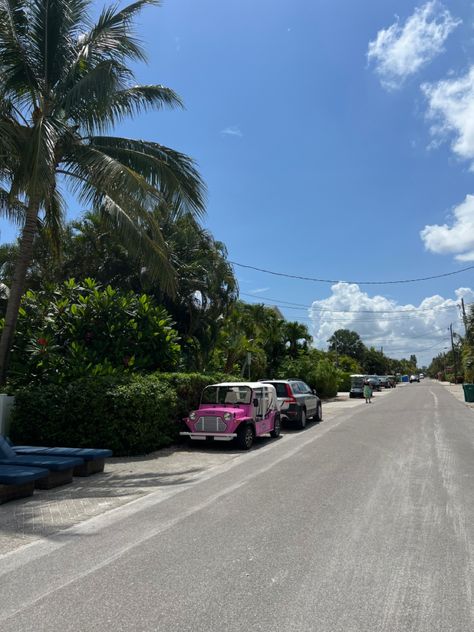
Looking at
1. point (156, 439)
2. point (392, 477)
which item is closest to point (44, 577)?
point (392, 477)

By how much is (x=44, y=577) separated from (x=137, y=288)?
16328 mm

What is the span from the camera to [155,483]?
8.48m

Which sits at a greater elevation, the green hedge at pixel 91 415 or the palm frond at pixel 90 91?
the palm frond at pixel 90 91

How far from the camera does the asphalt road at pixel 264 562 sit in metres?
3.58

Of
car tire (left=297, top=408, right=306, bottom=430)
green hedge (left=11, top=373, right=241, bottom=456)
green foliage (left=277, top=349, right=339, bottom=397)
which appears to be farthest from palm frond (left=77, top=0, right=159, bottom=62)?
green foliage (left=277, top=349, right=339, bottom=397)

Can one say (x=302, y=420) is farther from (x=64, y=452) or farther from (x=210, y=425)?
(x=64, y=452)

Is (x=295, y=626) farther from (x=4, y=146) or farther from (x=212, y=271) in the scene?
(x=212, y=271)

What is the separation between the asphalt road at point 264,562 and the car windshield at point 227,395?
183 inches

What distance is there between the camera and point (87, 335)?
1328 cm

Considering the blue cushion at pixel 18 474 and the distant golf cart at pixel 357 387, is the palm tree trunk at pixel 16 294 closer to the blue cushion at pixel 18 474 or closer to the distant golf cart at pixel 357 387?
the blue cushion at pixel 18 474

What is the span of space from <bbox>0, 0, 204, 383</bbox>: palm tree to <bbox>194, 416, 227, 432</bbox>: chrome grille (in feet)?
11.3

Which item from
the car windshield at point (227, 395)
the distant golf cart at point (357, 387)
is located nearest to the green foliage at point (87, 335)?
the car windshield at point (227, 395)

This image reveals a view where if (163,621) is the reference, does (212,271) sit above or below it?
above

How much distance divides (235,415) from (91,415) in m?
3.37
